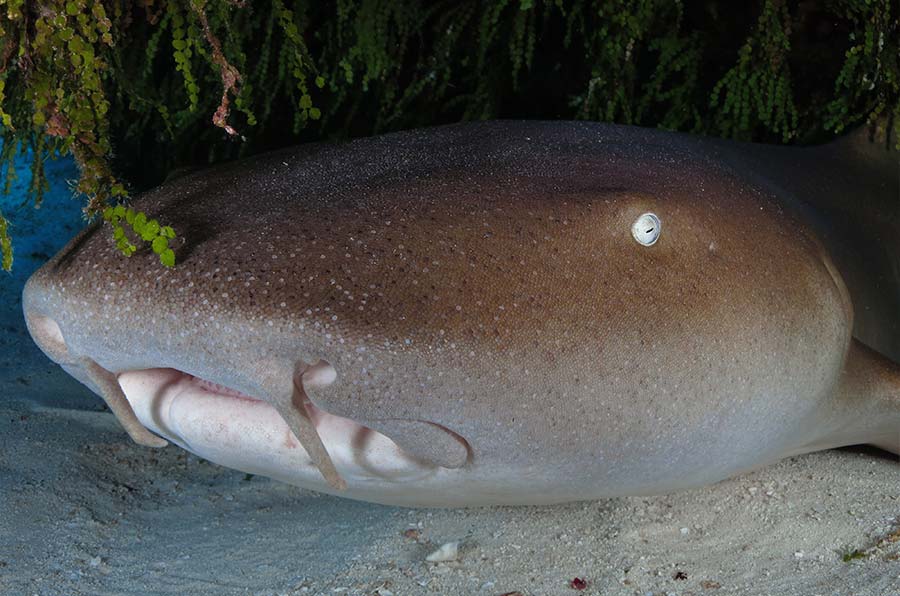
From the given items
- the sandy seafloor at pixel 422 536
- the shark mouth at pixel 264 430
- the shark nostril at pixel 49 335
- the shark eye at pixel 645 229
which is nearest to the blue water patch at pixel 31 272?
the sandy seafloor at pixel 422 536

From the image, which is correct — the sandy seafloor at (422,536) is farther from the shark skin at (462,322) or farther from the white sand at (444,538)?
the shark skin at (462,322)

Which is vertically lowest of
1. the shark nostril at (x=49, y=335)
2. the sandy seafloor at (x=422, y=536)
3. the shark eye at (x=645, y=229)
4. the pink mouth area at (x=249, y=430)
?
the sandy seafloor at (x=422, y=536)

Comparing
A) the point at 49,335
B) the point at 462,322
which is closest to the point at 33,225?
the point at 49,335

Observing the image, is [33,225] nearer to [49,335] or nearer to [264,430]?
[49,335]

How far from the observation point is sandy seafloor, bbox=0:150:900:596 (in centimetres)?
241

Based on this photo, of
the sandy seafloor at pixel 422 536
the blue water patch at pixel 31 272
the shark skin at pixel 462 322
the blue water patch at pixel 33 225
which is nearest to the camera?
the shark skin at pixel 462 322

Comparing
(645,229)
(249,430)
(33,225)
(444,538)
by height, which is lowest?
(444,538)

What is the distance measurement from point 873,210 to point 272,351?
2.79 metres

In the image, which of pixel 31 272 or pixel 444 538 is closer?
pixel 444 538

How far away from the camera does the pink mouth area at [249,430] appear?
204 centimetres

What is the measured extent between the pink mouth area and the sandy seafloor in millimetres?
501

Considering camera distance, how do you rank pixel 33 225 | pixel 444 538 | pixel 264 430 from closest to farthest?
pixel 264 430 → pixel 444 538 → pixel 33 225

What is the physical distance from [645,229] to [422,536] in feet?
4.04

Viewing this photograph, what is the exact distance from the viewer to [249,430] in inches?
81.2
